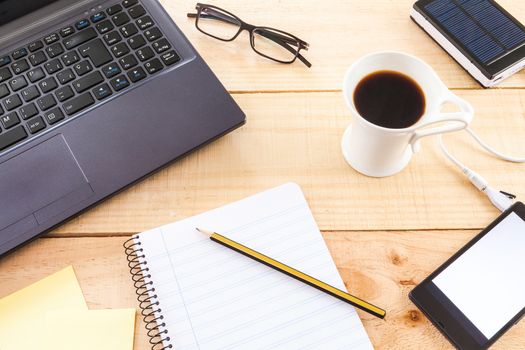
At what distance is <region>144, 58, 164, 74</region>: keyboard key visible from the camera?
0.69m

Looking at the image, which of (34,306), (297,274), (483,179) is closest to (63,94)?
(34,306)

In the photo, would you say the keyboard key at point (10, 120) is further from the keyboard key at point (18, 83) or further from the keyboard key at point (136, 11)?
the keyboard key at point (136, 11)

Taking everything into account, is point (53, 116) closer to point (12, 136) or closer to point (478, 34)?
point (12, 136)

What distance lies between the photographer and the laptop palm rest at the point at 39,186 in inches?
24.6

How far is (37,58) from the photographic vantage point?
0.68m

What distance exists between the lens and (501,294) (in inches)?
23.0

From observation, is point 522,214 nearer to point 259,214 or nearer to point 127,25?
point 259,214

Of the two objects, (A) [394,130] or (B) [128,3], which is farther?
(B) [128,3]

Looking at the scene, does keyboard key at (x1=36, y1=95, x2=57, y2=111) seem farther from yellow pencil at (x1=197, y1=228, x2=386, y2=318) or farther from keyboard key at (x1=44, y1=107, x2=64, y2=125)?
yellow pencil at (x1=197, y1=228, x2=386, y2=318)

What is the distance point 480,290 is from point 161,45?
0.49 meters

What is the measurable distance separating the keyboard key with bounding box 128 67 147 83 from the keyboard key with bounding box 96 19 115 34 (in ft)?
0.22

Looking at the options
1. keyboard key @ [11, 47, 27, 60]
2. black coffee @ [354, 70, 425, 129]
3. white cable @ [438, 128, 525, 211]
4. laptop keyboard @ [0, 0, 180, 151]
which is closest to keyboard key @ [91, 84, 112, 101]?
laptop keyboard @ [0, 0, 180, 151]

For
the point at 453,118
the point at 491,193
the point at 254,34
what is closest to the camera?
the point at 453,118

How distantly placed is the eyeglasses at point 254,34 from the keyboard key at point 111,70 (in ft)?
0.46
